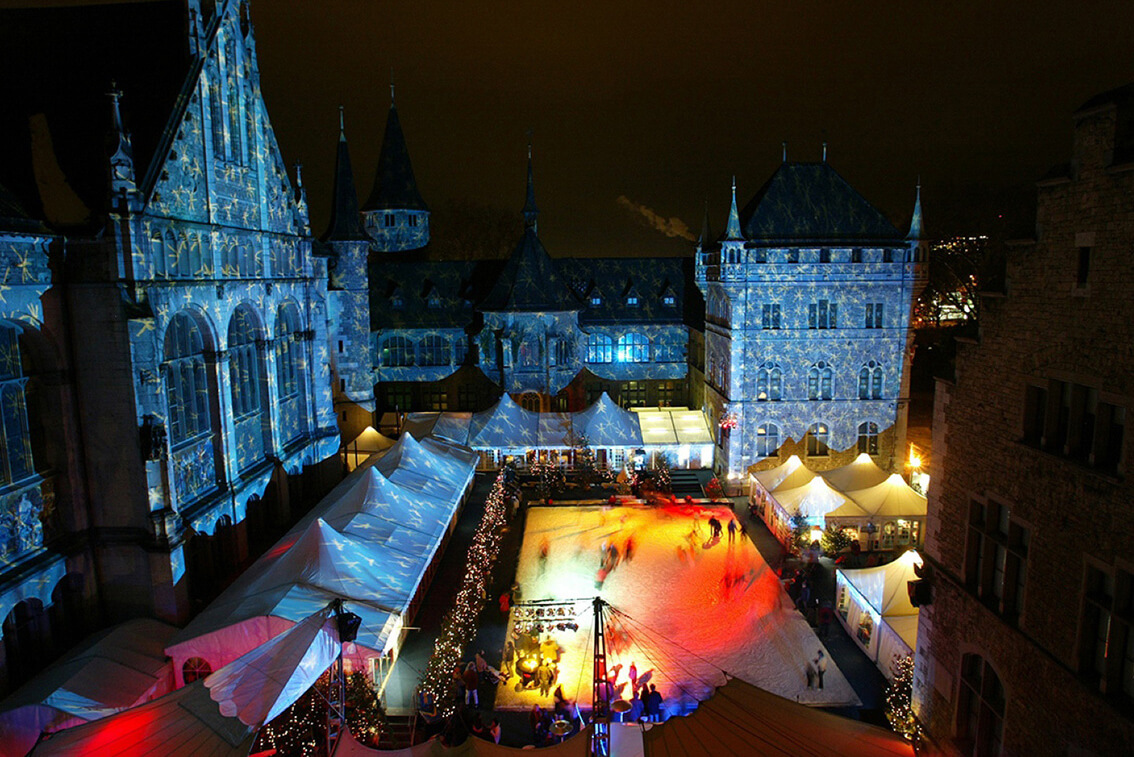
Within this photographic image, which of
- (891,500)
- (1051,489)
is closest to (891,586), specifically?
(891,500)

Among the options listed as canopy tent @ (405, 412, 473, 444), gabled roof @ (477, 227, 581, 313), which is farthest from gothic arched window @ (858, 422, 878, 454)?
canopy tent @ (405, 412, 473, 444)

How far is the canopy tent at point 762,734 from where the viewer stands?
11.8 m

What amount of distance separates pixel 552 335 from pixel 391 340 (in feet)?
31.2

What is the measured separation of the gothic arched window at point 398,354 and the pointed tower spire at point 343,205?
630 cm

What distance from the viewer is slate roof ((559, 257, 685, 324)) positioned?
139ft

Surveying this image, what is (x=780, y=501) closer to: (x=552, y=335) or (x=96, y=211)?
(x=552, y=335)

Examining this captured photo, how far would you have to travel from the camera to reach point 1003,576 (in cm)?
1157

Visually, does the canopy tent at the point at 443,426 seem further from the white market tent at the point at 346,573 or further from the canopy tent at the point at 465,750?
the canopy tent at the point at 465,750

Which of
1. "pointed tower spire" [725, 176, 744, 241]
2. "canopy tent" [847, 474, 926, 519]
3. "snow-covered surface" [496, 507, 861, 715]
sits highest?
"pointed tower spire" [725, 176, 744, 241]

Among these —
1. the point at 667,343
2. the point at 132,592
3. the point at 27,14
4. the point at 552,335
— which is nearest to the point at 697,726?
the point at 132,592

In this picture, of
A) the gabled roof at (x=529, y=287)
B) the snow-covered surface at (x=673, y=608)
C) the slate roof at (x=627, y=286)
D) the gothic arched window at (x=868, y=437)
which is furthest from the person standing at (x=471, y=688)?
the slate roof at (x=627, y=286)

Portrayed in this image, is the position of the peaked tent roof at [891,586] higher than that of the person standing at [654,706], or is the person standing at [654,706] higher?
the peaked tent roof at [891,586]

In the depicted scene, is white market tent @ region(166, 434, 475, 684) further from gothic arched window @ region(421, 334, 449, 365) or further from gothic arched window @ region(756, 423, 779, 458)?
gothic arched window @ region(421, 334, 449, 365)

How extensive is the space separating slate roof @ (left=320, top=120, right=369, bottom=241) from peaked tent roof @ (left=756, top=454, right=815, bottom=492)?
23.5m
